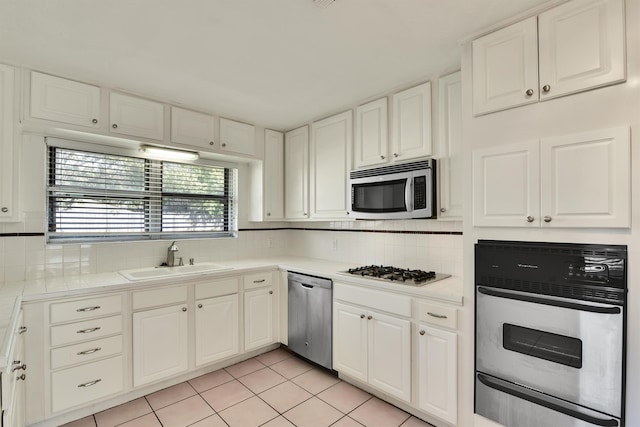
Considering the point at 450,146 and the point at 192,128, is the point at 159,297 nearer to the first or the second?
the point at 192,128

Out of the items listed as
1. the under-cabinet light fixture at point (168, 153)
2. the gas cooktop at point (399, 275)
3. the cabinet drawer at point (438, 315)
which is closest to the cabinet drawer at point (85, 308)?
the under-cabinet light fixture at point (168, 153)

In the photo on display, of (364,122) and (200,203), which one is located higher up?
(364,122)

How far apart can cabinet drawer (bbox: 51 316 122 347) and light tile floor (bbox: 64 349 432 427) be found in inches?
22.5

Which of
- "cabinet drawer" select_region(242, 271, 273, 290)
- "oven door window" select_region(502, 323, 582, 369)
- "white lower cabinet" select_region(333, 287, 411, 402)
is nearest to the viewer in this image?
"oven door window" select_region(502, 323, 582, 369)

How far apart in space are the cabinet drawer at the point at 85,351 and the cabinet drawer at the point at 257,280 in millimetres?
1048

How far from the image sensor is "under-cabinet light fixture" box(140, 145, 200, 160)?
2.77 meters

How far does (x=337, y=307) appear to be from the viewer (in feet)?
8.52

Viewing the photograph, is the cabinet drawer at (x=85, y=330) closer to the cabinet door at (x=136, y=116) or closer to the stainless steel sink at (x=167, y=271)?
the stainless steel sink at (x=167, y=271)

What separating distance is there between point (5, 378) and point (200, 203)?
236cm

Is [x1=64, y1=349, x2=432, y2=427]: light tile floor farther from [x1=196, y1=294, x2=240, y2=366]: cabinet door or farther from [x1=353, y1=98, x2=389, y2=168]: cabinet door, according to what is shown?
[x1=353, y1=98, x2=389, y2=168]: cabinet door

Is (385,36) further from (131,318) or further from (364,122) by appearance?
(131,318)

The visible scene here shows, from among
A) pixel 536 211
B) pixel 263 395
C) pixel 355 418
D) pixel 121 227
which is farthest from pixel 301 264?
pixel 536 211

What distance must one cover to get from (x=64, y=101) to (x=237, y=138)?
4.62 ft

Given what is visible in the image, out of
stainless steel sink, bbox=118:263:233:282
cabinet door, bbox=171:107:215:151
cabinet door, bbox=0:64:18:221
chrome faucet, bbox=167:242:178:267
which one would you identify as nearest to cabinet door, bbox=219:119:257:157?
cabinet door, bbox=171:107:215:151
